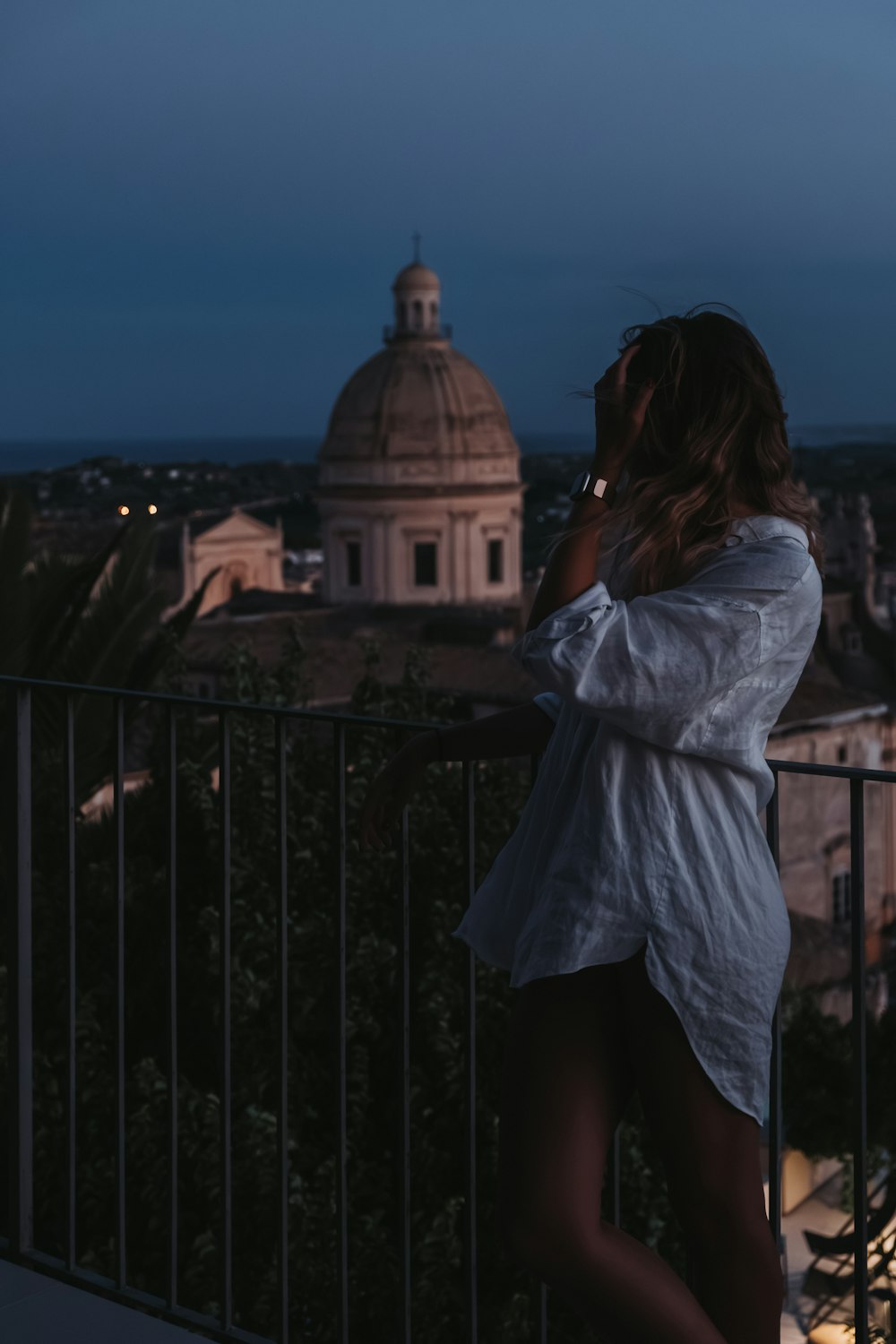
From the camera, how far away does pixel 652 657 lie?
5.98 ft

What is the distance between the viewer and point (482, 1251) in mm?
12594

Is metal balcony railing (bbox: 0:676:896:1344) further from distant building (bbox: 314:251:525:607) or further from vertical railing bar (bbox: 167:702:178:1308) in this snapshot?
distant building (bbox: 314:251:525:607)

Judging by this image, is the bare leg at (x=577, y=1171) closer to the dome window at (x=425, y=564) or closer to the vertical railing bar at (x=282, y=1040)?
the vertical railing bar at (x=282, y=1040)

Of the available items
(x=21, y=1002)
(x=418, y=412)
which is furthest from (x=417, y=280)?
(x=21, y=1002)

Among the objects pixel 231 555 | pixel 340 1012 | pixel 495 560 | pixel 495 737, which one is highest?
pixel 231 555

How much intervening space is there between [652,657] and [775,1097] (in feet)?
2.56

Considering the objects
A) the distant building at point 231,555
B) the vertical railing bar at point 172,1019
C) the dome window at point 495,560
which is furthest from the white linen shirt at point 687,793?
the dome window at point 495,560

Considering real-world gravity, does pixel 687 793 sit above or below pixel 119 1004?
above

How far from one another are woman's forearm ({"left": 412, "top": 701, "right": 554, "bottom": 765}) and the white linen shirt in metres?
0.30

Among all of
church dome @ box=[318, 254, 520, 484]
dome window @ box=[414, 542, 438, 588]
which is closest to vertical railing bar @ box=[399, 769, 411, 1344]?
dome window @ box=[414, 542, 438, 588]

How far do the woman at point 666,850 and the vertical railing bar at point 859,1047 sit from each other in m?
0.36

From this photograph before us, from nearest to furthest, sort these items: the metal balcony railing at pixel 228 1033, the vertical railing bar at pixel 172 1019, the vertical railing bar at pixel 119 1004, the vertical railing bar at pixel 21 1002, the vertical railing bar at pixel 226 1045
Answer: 1. the metal balcony railing at pixel 228 1033
2. the vertical railing bar at pixel 226 1045
3. the vertical railing bar at pixel 172 1019
4. the vertical railing bar at pixel 119 1004
5. the vertical railing bar at pixel 21 1002

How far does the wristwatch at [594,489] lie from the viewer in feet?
6.45

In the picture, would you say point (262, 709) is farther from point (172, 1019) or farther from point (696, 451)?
point (696, 451)
